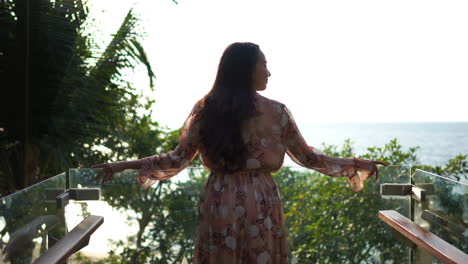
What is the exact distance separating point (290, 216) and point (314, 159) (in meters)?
0.94

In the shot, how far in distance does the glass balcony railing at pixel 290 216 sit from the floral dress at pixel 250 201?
873mm

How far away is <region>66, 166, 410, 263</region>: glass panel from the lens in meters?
3.42

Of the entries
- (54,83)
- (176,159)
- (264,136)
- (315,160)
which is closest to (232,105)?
(264,136)

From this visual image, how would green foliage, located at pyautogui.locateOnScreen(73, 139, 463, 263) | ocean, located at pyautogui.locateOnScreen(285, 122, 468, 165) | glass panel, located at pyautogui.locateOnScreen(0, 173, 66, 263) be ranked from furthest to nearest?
ocean, located at pyautogui.locateOnScreen(285, 122, 468, 165)
green foliage, located at pyautogui.locateOnScreen(73, 139, 463, 263)
glass panel, located at pyautogui.locateOnScreen(0, 173, 66, 263)

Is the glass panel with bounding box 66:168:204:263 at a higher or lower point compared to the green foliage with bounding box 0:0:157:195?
lower

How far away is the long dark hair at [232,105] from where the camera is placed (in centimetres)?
252

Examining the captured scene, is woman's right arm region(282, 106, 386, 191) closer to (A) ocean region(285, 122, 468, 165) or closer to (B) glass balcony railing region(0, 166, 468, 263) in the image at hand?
(B) glass balcony railing region(0, 166, 468, 263)

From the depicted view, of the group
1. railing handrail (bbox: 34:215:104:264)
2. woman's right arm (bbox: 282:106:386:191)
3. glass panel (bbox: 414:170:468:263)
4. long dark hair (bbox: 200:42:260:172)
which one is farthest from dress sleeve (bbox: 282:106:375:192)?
railing handrail (bbox: 34:215:104:264)

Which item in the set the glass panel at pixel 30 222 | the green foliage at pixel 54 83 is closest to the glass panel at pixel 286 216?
the glass panel at pixel 30 222

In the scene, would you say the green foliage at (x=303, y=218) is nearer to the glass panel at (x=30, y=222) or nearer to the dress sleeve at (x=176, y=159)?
the glass panel at (x=30, y=222)

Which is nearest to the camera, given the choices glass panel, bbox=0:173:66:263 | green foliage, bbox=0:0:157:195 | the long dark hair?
glass panel, bbox=0:173:66:263

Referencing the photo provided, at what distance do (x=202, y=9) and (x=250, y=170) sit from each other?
88.7ft

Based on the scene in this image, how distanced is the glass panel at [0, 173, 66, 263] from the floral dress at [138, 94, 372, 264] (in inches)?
29.8

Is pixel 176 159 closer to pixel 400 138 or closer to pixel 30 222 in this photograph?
pixel 30 222
